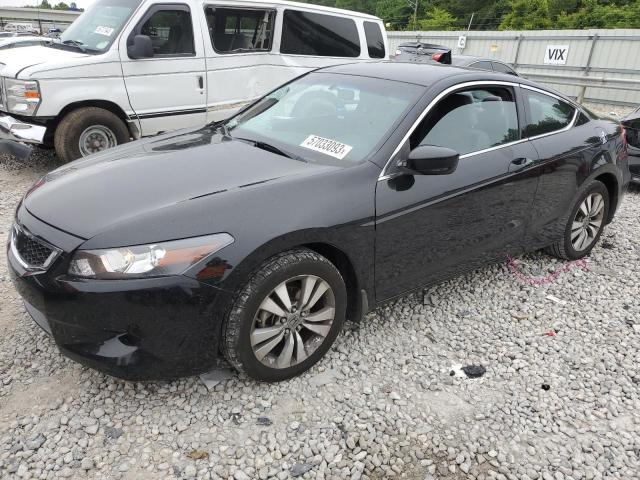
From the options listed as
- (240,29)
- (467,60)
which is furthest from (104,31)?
(467,60)

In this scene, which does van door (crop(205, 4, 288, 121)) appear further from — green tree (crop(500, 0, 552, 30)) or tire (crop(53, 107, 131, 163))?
green tree (crop(500, 0, 552, 30))

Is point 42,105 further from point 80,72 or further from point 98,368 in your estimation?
point 98,368

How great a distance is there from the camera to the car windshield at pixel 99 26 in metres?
6.09

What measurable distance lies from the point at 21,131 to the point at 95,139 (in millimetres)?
742

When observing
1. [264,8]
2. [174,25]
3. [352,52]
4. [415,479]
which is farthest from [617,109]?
[415,479]

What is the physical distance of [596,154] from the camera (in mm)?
4199

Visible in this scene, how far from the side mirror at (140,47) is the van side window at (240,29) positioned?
0.93 m

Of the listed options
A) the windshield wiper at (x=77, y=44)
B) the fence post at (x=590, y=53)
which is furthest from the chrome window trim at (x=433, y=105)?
the fence post at (x=590, y=53)

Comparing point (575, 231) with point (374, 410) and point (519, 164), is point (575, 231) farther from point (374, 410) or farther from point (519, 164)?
point (374, 410)

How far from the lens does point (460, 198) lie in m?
3.23

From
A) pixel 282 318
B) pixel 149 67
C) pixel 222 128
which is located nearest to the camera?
pixel 282 318

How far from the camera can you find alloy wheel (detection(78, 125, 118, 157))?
19.3 feet

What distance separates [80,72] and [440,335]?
15.8 ft

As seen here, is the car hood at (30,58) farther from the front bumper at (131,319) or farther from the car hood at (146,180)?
the front bumper at (131,319)
